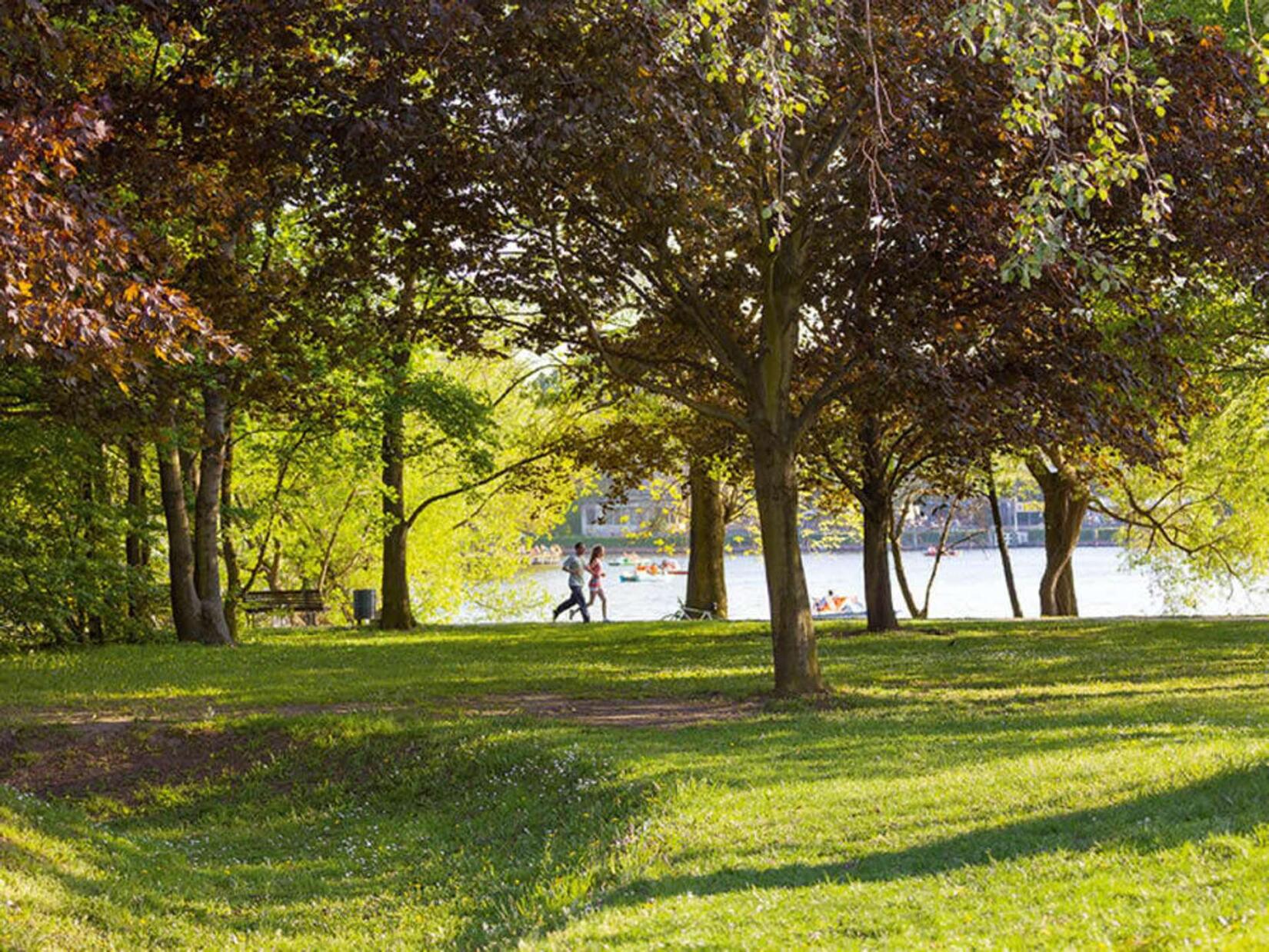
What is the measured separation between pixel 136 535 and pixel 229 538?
26.4 ft

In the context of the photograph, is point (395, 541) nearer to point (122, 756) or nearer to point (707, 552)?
point (707, 552)

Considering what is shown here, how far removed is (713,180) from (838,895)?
8277 mm

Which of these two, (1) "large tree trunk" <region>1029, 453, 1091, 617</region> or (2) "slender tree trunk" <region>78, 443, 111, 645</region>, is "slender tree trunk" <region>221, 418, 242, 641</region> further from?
(1) "large tree trunk" <region>1029, 453, 1091, 617</region>

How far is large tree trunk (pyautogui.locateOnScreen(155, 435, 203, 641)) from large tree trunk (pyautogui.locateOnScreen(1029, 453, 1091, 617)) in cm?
1876

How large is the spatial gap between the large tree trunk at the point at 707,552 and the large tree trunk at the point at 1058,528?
7.58 meters

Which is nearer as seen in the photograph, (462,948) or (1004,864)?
(1004,864)

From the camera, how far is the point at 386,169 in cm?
1285

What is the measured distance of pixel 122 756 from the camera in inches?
524

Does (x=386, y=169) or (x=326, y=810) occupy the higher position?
(x=386, y=169)

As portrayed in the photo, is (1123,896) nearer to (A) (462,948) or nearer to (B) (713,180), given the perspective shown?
(A) (462,948)

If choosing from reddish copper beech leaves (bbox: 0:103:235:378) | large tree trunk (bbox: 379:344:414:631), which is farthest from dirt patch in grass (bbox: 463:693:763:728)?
large tree trunk (bbox: 379:344:414:631)

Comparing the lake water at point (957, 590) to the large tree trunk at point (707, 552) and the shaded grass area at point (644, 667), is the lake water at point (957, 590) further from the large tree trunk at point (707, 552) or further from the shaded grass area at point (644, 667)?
the shaded grass area at point (644, 667)

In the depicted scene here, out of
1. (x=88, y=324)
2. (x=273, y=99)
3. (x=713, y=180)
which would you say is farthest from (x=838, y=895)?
(x=273, y=99)

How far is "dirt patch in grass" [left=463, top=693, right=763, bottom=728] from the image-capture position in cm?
1414
